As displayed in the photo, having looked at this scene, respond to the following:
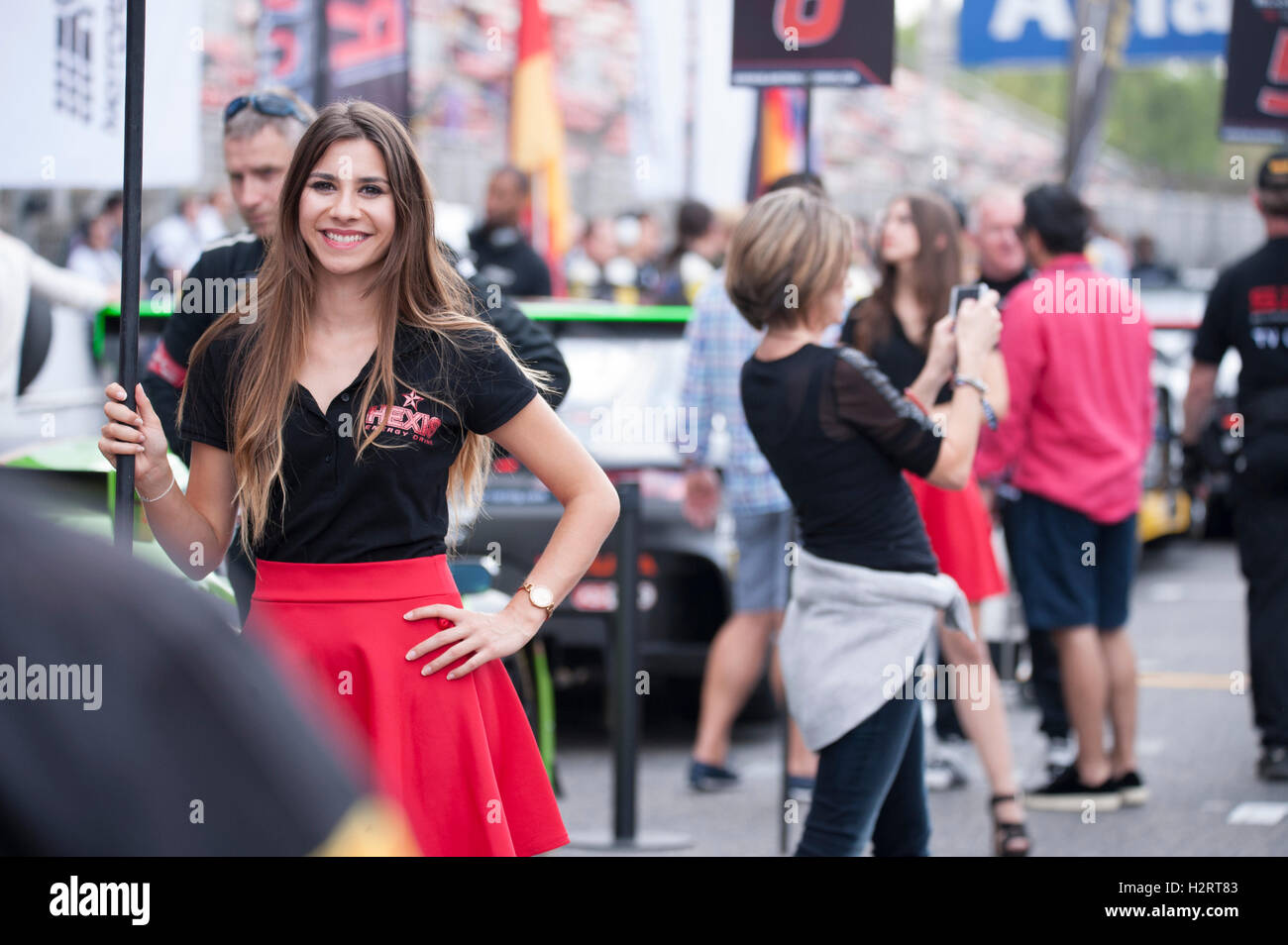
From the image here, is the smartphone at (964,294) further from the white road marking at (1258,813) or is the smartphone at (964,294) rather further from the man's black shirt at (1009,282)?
the white road marking at (1258,813)

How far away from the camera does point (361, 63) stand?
823 cm

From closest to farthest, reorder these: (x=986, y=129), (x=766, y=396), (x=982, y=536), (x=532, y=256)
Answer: (x=766, y=396), (x=982, y=536), (x=532, y=256), (x=986, y=129)

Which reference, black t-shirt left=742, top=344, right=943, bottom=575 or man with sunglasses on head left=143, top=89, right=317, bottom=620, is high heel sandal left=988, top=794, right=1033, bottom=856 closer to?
black t-shirt left=742, top=344, right=943, bottom=575

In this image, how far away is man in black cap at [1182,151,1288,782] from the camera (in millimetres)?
5777

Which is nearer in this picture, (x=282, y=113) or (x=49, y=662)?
(x=49, y=662)

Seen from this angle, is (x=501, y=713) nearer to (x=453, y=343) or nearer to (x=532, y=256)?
(x=453, y=343)

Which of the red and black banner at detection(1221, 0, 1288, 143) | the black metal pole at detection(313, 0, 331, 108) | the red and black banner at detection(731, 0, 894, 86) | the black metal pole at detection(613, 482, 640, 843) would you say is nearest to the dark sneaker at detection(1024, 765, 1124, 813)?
the black metal pole at detection(613, 482, 640, 843)

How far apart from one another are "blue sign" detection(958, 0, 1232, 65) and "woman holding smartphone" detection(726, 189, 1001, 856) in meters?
12.2

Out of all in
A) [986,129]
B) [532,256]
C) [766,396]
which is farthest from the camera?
[986,129]

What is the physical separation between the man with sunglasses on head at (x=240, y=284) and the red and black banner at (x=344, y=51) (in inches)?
168

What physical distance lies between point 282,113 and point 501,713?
1881 millimetres

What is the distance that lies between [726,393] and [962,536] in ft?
3.25

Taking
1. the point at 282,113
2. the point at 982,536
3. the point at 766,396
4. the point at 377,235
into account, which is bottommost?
the point at 982,536

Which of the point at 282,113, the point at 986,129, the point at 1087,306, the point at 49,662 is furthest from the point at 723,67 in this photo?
the point at 986,129
